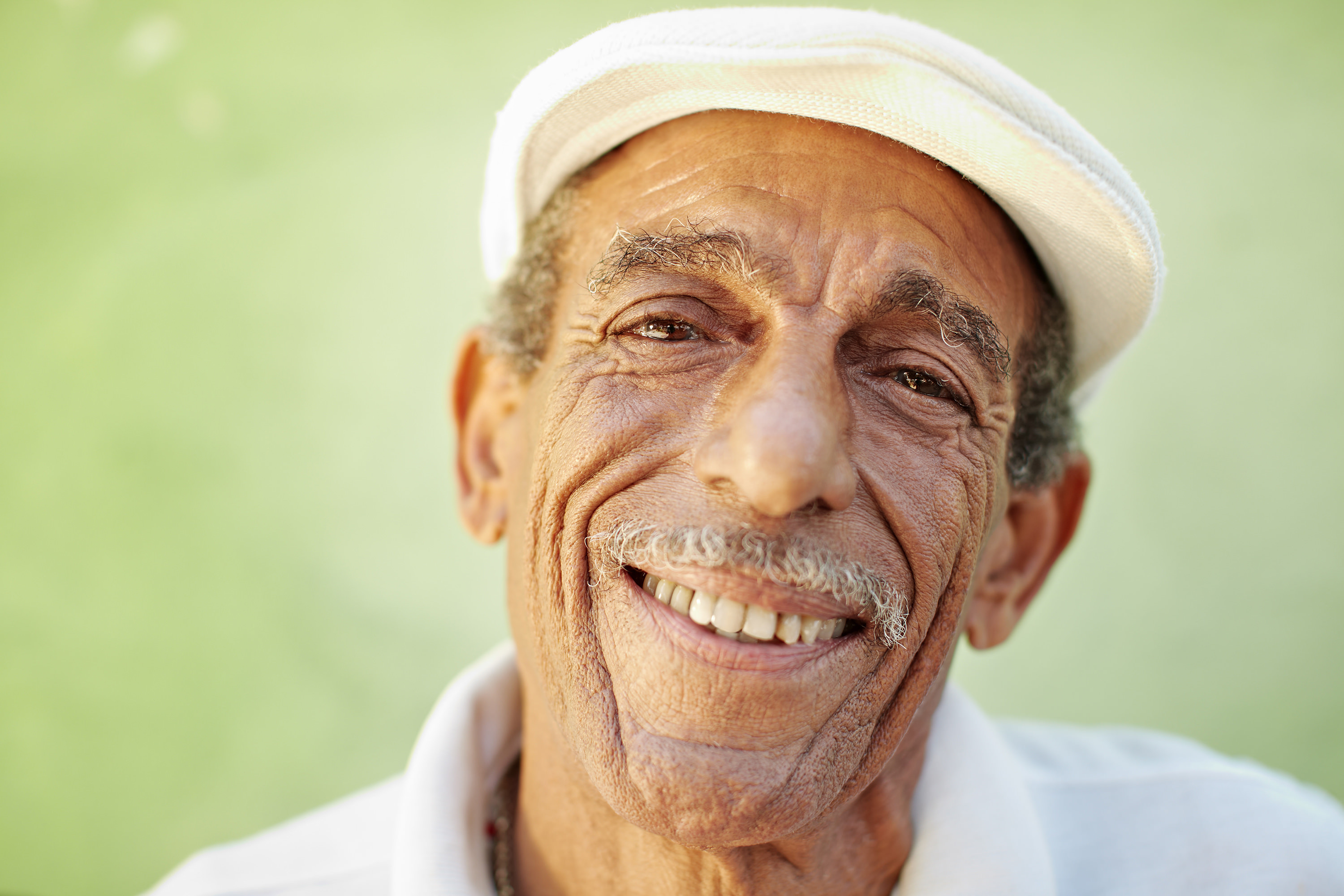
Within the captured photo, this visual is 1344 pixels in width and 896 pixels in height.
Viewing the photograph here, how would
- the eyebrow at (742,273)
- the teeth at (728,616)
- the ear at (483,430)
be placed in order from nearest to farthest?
the teeth at (728,616) < the eyebrow at (742,273) < the ear at (483,430)

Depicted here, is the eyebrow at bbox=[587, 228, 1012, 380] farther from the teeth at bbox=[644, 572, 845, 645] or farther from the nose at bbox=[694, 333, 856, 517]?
the teeth at bbox=[644, 572, 845, 645]

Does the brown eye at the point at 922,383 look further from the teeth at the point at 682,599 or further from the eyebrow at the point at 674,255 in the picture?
the teeth at the point at 682,599

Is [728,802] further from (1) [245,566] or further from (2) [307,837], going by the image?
(1) [245,566]

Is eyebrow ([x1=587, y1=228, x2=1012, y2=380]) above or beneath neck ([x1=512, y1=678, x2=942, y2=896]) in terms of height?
above

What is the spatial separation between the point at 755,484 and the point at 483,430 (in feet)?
3.20

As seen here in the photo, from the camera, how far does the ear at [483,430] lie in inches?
84.0

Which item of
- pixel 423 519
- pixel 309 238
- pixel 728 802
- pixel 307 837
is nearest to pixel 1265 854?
pixel 728 802

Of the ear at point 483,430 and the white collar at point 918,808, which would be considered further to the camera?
the ear at point 483,430

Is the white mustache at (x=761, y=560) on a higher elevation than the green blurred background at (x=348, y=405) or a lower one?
lower

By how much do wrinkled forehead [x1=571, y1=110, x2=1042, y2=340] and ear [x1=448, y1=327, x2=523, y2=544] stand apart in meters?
0.47

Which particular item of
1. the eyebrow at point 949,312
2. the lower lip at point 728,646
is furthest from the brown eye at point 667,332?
the lower lip at point 728,646

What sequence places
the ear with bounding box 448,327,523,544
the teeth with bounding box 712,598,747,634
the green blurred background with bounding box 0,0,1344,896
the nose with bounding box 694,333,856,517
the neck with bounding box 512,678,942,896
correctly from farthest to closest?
the green blurred background with bounding box 0,0,1344,896, the ear with bounding box 448,327,523,544, the neck with bounding box 512,678,942,896, the teeth with bounding box 712,598,747,634, the nose with bounding box 694,333,856,517

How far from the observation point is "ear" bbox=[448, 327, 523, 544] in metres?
2.13

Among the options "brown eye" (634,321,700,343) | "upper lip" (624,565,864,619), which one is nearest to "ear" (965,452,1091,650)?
"upper lip" (624,565,864,619)
